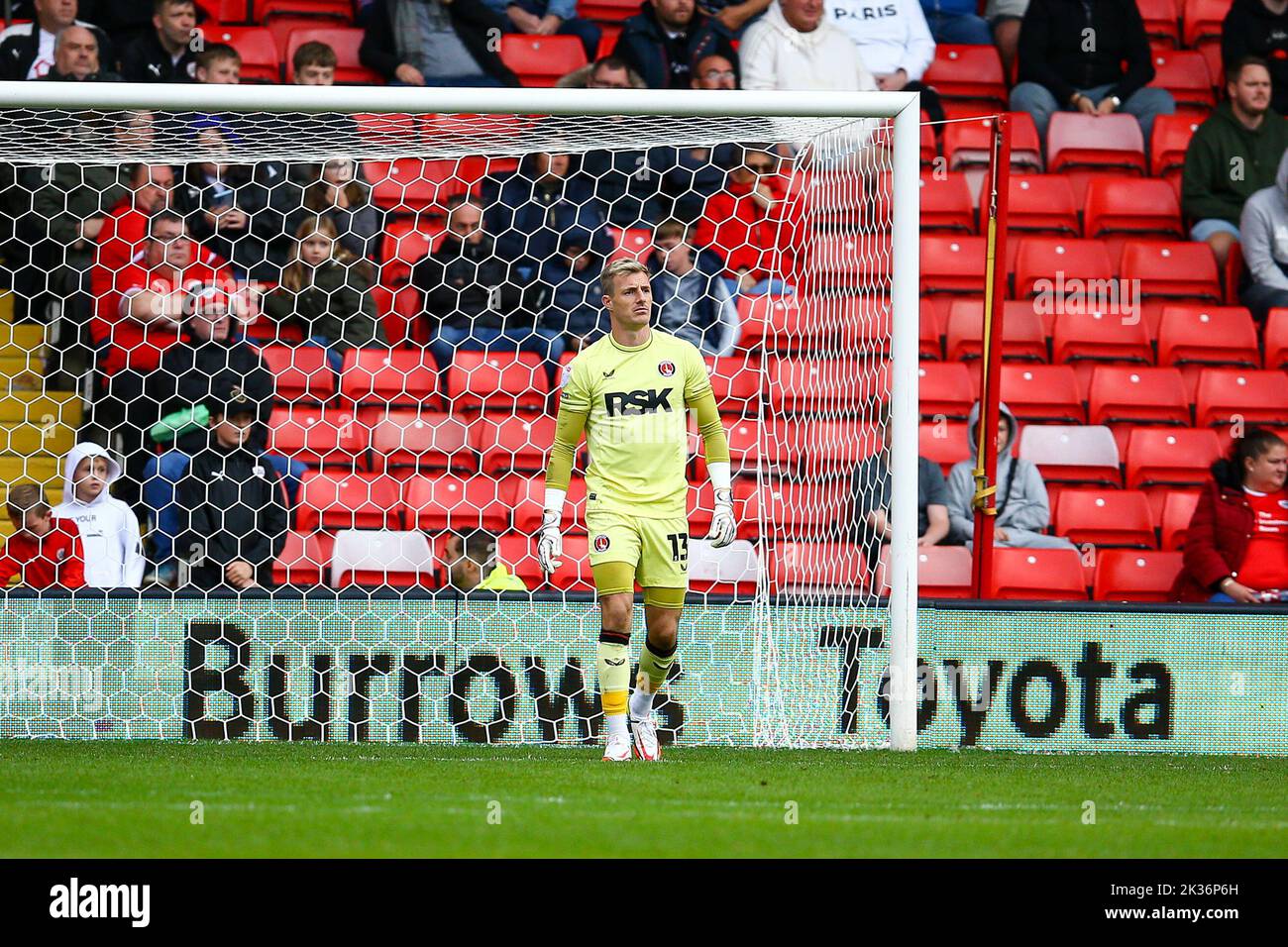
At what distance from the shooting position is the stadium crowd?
8.17 metres

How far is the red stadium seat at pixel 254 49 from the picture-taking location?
11.3 metres

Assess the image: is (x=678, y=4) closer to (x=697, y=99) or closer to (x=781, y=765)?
(x=697, y=99)

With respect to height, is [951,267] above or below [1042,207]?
below

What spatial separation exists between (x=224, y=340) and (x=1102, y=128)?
20.5ft

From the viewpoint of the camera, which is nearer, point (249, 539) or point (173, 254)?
point (249, 539)

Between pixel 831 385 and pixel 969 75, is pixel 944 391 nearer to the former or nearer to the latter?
pixel 831 385

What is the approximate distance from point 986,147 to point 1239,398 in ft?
8.18

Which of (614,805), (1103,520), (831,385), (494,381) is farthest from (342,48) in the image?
(614,805)

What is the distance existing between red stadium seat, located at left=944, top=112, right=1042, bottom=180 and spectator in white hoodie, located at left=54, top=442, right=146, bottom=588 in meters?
6.09

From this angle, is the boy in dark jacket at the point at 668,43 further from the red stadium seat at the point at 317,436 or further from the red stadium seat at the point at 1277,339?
the red stadium seat at the point at 1277,339

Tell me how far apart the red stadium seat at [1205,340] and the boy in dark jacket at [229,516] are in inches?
222

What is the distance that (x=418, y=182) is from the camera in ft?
32.2

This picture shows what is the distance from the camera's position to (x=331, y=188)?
9.28 metres
